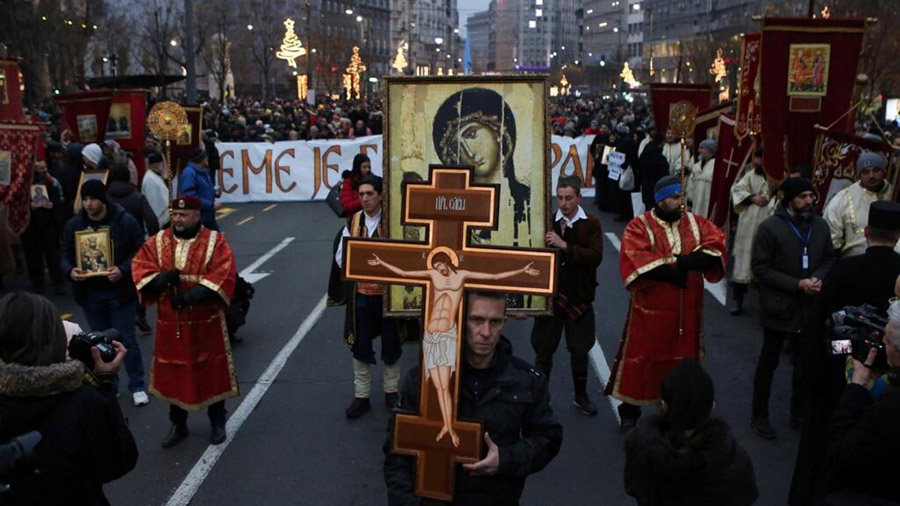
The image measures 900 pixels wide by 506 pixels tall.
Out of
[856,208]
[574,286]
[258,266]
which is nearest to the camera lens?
[574,286]

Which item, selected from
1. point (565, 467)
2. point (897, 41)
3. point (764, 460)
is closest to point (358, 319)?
point (565, 467)

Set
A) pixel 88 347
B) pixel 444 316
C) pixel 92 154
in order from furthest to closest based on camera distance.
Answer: pixel 92 154
pixel 88 347
pixel 444 316

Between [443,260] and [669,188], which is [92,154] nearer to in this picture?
[669,188]

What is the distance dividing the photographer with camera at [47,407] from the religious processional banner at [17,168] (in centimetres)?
895

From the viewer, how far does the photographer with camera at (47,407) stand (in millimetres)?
3164

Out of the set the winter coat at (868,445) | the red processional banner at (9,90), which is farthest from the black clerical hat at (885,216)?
the red processional banner at (9,90)

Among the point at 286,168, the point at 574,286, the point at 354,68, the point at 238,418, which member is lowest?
the point at 238,418

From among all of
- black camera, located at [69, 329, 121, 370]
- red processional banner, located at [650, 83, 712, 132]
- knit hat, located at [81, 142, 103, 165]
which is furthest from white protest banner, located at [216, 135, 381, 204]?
black camera, located at [69, 329, 121, 370]

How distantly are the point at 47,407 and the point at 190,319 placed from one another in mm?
3001

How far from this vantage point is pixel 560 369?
8.28m

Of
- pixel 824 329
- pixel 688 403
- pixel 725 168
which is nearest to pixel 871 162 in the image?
pixel 824 329

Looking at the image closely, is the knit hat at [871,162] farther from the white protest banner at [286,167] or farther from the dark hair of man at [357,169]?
the white protest banner at [286,167]

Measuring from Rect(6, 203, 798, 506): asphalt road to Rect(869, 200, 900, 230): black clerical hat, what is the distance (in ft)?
6.47

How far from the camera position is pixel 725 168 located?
1230cm
